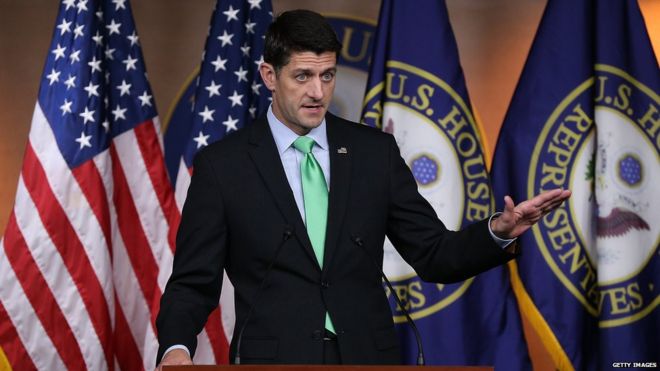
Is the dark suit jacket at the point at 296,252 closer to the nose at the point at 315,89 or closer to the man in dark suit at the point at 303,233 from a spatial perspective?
the man in dark suit at the point at 303,233

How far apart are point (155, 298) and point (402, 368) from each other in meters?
2.46

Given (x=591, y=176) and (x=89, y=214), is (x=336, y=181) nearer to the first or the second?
(x=89, y=214)

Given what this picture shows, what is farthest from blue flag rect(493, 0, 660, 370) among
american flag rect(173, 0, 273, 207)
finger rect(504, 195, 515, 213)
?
finger rect(504, 195, 515, 213)

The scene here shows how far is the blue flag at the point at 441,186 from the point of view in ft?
13.7

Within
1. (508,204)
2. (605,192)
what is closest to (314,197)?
(508,204)

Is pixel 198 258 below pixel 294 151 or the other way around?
below

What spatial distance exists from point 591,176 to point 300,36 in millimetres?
2175

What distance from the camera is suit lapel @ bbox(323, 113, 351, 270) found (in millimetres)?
2402

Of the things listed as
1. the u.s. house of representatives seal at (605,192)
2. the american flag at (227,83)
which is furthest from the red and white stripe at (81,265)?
the u.s. house of representatives seal at (605,192)

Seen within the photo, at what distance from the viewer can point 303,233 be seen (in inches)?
94.2

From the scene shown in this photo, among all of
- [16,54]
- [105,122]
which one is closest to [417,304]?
[105,122]

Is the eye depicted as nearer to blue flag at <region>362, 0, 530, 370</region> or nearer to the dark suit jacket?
the dark suit jacket

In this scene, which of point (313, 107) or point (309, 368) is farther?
point (313, 107)

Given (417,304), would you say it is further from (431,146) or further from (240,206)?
(240,206)
